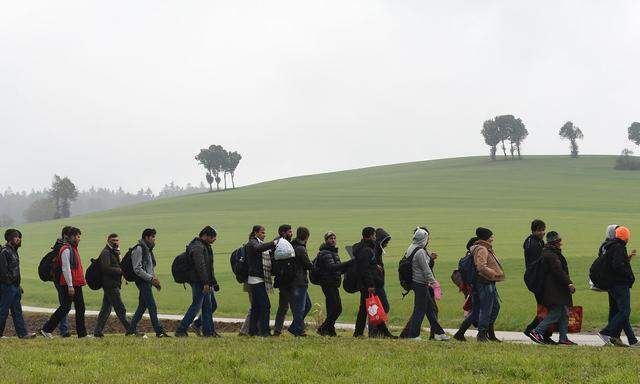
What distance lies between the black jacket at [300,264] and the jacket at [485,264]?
2850mm

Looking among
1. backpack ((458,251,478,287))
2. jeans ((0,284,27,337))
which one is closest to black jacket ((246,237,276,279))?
backpack ((458,251,478,287))

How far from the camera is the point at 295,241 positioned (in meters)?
14.1

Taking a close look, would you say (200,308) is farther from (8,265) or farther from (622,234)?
(622,234)

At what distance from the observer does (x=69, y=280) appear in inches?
540

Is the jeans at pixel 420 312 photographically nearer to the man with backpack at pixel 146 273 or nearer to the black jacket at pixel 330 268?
the black jacket at pixel 330 268

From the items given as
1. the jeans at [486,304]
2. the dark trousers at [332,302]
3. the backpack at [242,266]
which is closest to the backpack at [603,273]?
the jeans at [486,304]

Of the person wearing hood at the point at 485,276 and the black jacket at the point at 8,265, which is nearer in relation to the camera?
the person wearing hood at the point at 485,276

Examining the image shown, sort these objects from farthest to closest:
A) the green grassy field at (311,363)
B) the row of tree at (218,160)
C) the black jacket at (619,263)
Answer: the row of tree at (218,160)
the black jacket at (619,263)
the green grassy field at (311,363)

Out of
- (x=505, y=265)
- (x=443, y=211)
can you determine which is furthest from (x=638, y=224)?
(x=505, y=265)

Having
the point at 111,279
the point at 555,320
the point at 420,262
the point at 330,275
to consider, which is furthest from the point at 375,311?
the point at 111,279

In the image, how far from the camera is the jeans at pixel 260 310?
14125mm

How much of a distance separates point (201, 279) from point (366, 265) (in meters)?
2.83

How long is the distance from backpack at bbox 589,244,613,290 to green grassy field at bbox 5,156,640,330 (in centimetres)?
505

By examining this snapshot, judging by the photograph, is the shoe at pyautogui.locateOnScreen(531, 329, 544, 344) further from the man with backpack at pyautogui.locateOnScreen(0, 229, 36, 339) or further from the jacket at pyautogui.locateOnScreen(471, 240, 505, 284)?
the man with backpack at pyautogui.locateOnScreen(0, 229, 36, 339)
